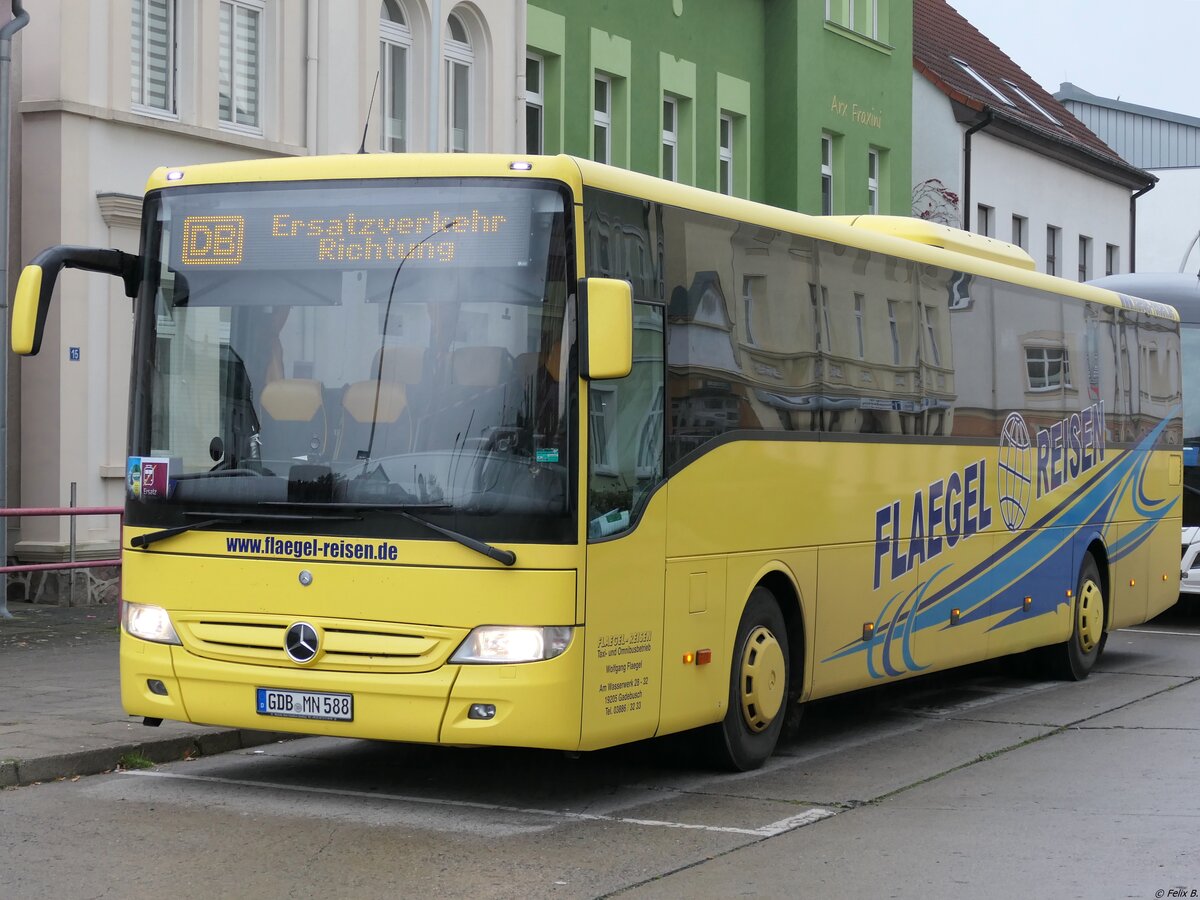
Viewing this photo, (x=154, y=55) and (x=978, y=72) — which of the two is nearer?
(x=154, y=55)

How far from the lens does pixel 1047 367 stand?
14773 millimetres

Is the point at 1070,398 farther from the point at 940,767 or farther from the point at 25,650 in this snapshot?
the point at 25,650

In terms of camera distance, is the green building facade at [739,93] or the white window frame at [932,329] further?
the green building facade at [739,93]

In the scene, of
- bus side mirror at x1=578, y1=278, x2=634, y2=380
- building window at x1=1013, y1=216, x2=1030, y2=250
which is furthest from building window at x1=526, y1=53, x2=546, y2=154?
building window at x1=1013, y1=216, x2=1030, y2=250

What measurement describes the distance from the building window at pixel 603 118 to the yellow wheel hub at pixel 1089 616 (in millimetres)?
13893

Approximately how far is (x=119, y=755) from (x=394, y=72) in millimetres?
14537

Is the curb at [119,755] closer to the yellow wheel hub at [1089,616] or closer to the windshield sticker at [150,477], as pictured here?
the windshield sticker at [150,477]

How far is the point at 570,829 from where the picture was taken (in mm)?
8586

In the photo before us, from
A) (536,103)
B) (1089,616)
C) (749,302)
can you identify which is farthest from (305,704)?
(536,103)

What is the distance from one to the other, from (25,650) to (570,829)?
7265 millimetres

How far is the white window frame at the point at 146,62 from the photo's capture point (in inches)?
754

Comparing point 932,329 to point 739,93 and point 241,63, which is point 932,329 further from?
point 739,93

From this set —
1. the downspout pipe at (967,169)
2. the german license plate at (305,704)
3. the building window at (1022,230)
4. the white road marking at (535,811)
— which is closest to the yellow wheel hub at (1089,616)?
the white road marking at (535,811)

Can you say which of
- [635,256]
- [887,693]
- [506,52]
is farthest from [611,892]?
[506,52]
